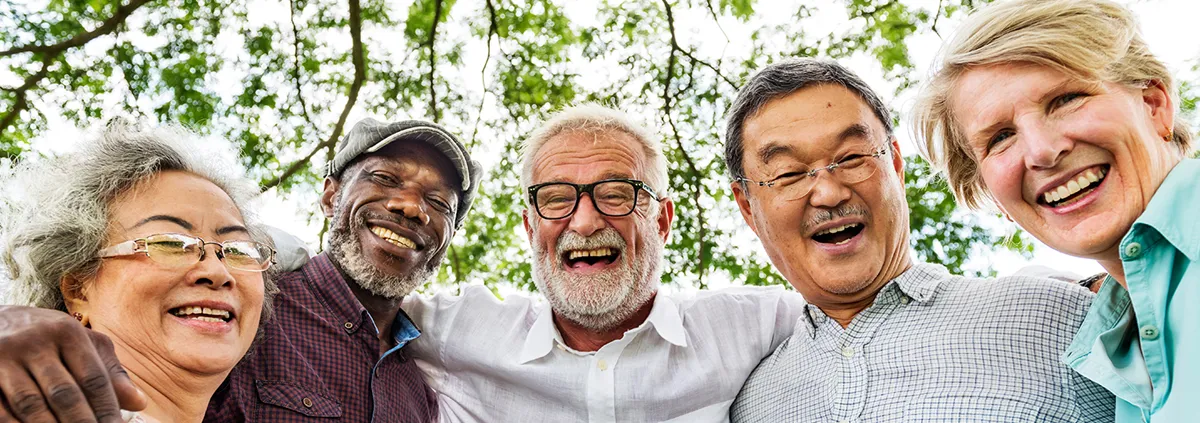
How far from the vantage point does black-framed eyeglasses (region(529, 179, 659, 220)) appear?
→ 334 centimetres

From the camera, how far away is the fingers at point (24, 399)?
1443mm

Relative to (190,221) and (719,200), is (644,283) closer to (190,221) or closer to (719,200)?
(190,221)

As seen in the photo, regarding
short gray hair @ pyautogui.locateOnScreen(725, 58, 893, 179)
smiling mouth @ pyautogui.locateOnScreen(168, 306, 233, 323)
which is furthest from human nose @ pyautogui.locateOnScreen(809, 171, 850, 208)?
smiling mouth @ pyautogui.locateOnScreen(168, 306, 233, 323)

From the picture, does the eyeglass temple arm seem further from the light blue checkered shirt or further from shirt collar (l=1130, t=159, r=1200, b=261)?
shirt collar (l=1130, t=159, r=1200, b=261)

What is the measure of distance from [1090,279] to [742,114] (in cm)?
137

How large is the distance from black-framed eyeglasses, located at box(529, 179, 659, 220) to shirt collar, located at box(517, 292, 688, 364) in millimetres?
447

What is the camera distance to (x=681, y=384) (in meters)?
3.01

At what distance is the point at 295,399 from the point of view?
275 cm

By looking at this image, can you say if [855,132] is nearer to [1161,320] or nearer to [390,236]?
[1161,320]

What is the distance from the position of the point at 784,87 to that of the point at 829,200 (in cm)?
48

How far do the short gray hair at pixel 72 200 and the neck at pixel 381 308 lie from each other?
38.3 inches

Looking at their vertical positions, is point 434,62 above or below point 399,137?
above

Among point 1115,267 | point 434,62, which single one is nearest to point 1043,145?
point 1115,267

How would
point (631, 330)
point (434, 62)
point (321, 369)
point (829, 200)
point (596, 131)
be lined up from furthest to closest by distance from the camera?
1. point (434, 62)
2. point (596, 131)
3. point (631, 330)
4. point (321, 369)
5. point (829, 200)
